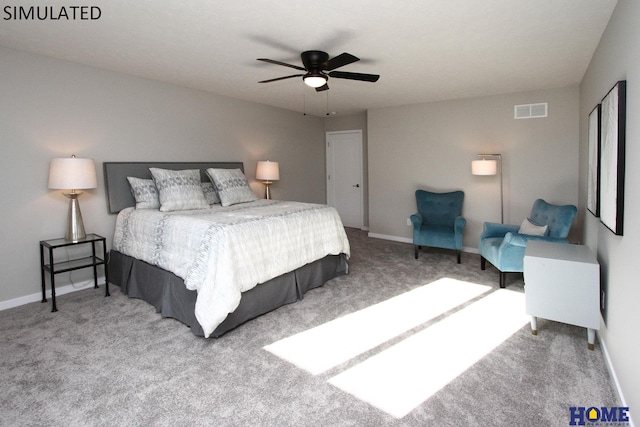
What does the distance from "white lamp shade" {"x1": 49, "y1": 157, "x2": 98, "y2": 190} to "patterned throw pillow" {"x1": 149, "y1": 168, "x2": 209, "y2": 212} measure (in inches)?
28.2

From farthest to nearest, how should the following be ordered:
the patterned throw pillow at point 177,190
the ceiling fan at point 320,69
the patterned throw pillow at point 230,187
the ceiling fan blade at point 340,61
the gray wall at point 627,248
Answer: the patterned throw pillow at point 230,187
the patterned throw pillow at point 177,190
the ceiling fan at point 320,69
the ceiling fan blade at point 340,61
the gray wall at point 627,248

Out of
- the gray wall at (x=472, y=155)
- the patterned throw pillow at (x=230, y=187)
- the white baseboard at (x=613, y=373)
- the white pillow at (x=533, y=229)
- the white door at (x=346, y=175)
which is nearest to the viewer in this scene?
the white baseboard at (x=613, y=373)

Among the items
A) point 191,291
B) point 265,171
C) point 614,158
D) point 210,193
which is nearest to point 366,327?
point 191,291

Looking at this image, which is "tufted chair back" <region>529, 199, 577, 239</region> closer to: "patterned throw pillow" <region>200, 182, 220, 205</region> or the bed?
the bed

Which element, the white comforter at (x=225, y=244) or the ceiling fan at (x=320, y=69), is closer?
A: the white comforter at (x=225, y=244)

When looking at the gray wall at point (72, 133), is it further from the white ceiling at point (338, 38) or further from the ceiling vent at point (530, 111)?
the ceiling vent at point (530, 111)

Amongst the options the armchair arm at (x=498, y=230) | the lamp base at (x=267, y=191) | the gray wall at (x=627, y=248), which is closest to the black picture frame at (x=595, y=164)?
the gray wall at (x=627, y=248)

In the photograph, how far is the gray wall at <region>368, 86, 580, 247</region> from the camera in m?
4.59

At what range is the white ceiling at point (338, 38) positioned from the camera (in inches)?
94.3

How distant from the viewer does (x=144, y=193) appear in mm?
3910

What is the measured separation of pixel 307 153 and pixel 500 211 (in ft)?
11.7

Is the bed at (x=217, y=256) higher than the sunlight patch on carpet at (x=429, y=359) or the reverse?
higher

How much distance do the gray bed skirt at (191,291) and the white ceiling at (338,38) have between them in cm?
204

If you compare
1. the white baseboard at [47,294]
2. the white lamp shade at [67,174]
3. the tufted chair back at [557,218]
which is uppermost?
the white lamp shade at [67,174]
